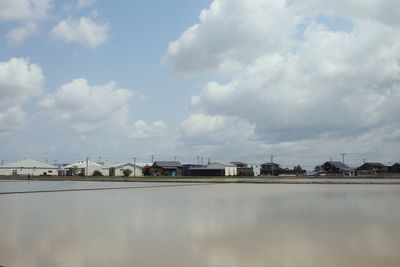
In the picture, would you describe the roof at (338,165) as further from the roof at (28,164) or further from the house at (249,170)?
the roof at (28,164)

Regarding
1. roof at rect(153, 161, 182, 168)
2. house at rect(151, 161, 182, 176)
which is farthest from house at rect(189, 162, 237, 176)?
roof at rect(153, 161, 182, 168)

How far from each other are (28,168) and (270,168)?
214 ft

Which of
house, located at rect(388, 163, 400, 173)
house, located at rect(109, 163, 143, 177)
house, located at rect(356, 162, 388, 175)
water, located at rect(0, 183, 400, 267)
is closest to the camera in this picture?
water, located at rect(0, 183, 400, 267)

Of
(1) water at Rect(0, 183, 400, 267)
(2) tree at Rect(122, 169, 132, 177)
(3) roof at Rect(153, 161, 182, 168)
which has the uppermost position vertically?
(3) roof at Rect(153, 161, 182, 168)

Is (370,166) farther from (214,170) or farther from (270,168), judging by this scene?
(214,170)

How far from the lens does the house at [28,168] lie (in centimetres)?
10631

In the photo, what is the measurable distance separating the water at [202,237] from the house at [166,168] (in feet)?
301

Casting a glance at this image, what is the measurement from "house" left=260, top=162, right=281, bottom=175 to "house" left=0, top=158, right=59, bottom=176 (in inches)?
2174

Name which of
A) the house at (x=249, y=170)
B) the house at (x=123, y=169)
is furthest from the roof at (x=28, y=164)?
the house at (x=249, y=170)

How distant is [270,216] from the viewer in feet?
66.8

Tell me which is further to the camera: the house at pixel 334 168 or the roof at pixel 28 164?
the house at pixel 334 168

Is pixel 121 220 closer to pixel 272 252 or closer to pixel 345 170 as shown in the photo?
pixel 272 252

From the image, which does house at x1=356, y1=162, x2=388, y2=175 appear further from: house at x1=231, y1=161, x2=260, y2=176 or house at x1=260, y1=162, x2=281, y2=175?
house at x1=231, y1=161, x2=260, y2=176

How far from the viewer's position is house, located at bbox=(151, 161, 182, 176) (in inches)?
4540
